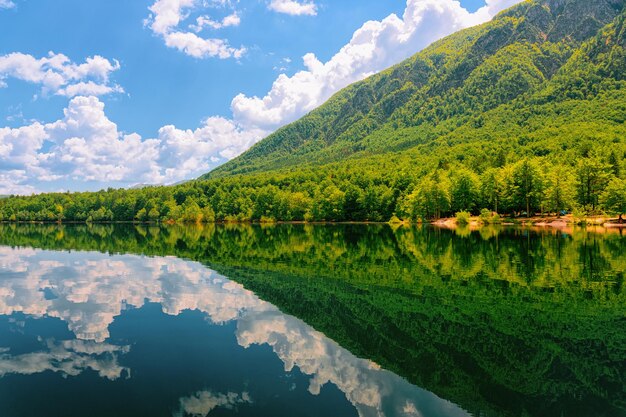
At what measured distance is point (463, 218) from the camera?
12050cm

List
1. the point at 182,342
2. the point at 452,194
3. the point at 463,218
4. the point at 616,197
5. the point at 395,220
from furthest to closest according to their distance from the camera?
the point at 395,220, the point at 452,194, the point at 463,218, the point at 616,197, the point at 182,342

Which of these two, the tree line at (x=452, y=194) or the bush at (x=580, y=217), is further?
the tree line at (x=452, y=194)

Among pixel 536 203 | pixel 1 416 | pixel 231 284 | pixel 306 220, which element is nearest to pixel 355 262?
pixel 231 284

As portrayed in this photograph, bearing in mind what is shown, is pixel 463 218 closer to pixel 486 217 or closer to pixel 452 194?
pixel 486 217

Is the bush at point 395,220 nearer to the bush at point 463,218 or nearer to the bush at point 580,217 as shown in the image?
the bush at point 463,218

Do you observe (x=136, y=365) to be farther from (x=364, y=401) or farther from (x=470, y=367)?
(x=470, y=367)

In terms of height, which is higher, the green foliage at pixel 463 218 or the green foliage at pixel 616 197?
the green foliage at pixel 616 197

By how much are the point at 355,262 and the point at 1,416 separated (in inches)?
1340

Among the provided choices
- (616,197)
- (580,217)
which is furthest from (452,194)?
(616,197)

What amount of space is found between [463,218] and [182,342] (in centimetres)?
11291

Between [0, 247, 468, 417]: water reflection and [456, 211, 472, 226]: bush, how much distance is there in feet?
312

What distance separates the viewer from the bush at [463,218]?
393ft

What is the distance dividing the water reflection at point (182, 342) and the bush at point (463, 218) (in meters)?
95.1

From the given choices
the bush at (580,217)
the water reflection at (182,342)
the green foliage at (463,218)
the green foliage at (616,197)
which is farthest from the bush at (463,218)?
the water reflection at (182,342)
